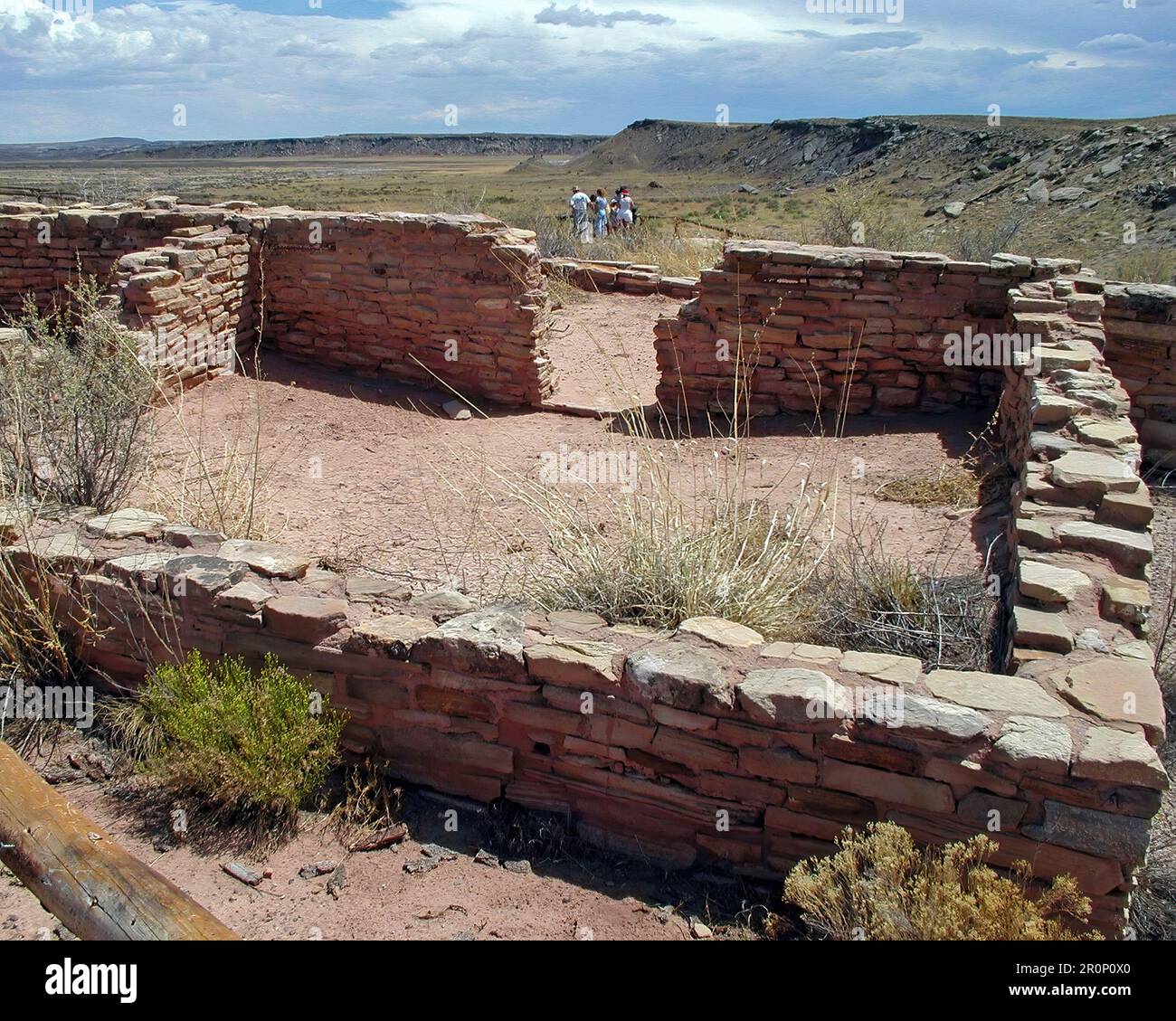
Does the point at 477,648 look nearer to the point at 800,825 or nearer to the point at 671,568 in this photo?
the point at 671,568

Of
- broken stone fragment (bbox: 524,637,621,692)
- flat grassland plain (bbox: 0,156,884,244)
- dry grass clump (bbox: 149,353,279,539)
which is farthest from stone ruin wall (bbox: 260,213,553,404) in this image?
flat grassland plain (bbox: 0,156,884,244)

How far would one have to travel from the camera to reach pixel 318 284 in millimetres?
8727

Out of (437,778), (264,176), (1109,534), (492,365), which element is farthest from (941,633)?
(264,176)

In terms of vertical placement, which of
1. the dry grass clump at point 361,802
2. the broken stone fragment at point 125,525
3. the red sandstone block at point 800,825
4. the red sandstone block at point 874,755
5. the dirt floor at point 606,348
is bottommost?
the dry grass clump at point 361,802

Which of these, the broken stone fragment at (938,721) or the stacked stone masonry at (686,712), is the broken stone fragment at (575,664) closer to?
the stacked stone masonry at (686,712)

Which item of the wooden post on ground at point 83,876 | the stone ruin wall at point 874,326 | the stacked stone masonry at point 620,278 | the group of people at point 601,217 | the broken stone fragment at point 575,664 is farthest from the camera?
the group of people at point 601,217

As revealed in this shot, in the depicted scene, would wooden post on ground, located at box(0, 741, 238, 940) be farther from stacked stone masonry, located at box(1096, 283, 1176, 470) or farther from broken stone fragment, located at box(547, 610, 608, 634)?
stacked stone masonry, located at box(1096, 283, 1176, 470)

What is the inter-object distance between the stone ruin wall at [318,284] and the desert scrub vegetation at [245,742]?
4.81 m

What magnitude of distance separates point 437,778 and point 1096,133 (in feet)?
103

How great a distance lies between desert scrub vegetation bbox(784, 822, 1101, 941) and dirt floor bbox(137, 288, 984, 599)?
1.79 meters

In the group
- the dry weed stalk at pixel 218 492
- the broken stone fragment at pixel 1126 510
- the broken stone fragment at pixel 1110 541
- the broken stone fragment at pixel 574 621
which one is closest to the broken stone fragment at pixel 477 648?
the broken stone fragment at pixel 574 621

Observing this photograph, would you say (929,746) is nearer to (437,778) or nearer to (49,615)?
(437,778)

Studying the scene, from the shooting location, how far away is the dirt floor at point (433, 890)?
2.94 metres

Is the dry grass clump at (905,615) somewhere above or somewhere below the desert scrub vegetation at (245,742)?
above
